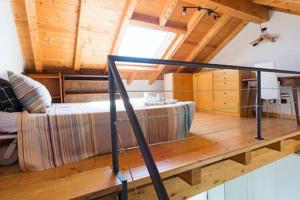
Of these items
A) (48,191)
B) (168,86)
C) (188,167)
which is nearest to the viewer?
(48,191)

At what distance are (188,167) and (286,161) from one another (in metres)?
2.76

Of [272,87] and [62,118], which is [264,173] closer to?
[272,87]

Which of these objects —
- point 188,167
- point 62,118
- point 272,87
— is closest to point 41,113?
point 62,118

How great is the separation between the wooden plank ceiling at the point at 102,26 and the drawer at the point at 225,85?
848 mm

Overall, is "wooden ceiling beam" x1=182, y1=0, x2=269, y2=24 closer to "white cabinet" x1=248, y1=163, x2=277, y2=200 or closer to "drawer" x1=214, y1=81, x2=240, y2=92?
"drawer" x1=214, y1=81, x2=240, y2=92

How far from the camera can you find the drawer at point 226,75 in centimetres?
388

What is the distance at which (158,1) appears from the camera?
3.27 metres

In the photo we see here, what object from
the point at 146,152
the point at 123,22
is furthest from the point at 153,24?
the point at 146,152

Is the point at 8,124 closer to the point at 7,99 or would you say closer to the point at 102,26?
the point at 7,99

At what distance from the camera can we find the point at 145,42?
4316 millimetres

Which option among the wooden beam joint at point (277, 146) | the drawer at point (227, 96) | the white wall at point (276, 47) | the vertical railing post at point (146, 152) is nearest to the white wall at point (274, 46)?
the white wall at point (276, 47)

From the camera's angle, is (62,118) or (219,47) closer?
(62,118)

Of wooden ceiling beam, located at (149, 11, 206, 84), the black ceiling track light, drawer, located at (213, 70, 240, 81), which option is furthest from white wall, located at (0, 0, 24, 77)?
drawer, located at (213, 70, 240, 81)

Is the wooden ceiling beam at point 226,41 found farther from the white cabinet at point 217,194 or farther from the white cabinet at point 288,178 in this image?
the white cabinet at point 217,194
